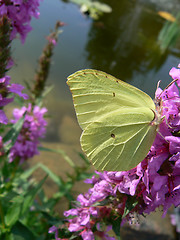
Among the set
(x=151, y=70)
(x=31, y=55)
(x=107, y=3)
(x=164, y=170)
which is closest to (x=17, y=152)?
(x=164, y=170)

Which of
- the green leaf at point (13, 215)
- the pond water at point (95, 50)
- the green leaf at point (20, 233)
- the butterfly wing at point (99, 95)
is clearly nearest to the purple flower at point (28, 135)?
the green leaf at point (13, 215)

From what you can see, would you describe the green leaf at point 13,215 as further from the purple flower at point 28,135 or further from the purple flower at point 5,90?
the purple flower at point 5,90

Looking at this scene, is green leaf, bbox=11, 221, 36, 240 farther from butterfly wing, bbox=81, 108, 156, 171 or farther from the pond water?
the pond water

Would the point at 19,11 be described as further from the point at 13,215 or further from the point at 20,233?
the point at 20,233

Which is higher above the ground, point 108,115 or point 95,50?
point 108,115

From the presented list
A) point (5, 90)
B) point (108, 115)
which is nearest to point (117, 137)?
point (108, 115)

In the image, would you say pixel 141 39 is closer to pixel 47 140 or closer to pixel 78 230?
pixel 47 140
